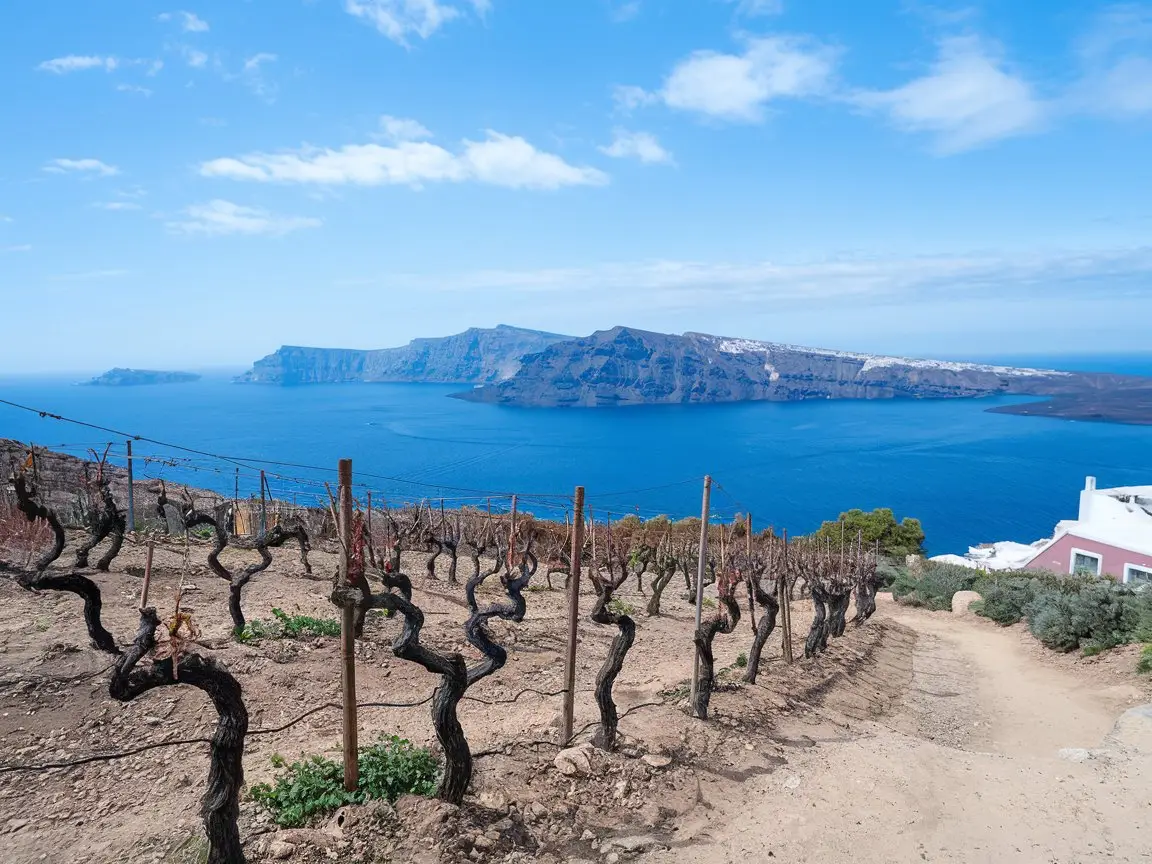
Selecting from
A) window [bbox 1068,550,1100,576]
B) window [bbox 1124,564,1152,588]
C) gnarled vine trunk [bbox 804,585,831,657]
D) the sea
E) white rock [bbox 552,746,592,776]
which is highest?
white rock [bbox 552,746,592,776]

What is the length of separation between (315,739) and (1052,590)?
20.5 m

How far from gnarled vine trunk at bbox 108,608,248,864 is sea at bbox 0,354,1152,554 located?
102 feet

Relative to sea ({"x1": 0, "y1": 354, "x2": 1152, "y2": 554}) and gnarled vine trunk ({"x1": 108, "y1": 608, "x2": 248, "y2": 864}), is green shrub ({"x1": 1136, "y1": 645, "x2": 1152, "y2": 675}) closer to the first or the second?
gnarled vine trunk ({"x1": 108, "y1": 608, "x2": 248, "y2": 864})

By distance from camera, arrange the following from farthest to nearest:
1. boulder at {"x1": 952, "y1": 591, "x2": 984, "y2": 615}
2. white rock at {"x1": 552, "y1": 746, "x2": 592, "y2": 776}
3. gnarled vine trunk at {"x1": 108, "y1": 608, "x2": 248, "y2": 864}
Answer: boulder at {"x1": 952, "y1": 591, "x2": 984, "y2": 615} → white rock at {"x1": 552, "y1": 746, "x2": 592, "y2": 776} → gnarled vine trunk at {"x1": 108, "y1": 608, "x2": 248, "y2": 864}

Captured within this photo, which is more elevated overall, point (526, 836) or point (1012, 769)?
point (526, 836)

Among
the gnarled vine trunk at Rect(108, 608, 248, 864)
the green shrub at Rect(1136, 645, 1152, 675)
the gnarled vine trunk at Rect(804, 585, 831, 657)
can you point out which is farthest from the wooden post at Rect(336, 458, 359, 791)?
the green shrub at Rect(1136, 645, 1152, 675)

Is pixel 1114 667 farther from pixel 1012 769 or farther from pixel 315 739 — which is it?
pixel 315 739

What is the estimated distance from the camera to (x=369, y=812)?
575 cm

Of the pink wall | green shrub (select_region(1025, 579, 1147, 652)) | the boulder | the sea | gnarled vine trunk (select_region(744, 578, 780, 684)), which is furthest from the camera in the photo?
the sea

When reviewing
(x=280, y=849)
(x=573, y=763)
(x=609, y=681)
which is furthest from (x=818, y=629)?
(x=280, y=849)

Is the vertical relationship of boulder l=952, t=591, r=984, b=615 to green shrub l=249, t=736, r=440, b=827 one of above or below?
below

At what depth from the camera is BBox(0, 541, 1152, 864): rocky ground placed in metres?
5.75

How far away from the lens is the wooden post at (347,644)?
18.7 feet

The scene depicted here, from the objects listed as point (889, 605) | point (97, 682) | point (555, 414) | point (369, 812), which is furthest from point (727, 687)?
point (555, 414)
